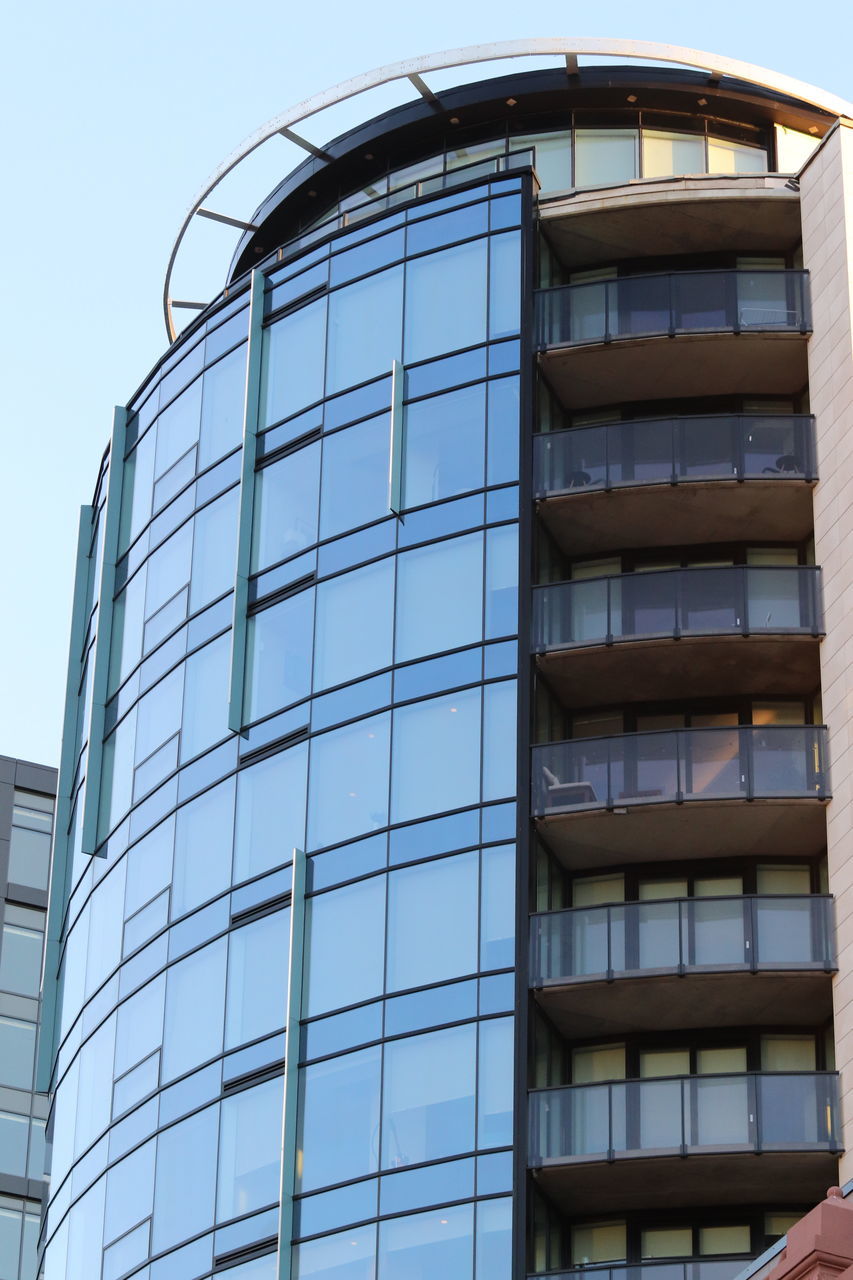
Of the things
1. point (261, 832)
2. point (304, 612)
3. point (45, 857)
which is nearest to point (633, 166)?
point (304, 612)

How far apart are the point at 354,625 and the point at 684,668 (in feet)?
19.3

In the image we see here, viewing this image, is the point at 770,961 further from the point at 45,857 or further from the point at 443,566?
the point at 45,857

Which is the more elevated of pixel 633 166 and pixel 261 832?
pixel 633 166

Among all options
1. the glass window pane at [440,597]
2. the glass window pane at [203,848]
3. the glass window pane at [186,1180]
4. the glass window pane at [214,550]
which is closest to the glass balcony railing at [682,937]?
the glass window pane at [440,597]

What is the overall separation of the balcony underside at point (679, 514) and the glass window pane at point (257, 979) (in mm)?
8634

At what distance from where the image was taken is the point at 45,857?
240 ft

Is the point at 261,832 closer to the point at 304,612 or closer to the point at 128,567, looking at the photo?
the point at 304,612

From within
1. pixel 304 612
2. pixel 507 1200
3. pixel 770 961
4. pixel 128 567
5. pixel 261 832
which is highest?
pixel 128 567

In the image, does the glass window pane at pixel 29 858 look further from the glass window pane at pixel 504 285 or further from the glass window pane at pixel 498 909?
the glass window pane at pixel 498 909

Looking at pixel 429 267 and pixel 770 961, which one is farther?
pixel 429 267

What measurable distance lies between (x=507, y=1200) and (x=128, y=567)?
59.4ft

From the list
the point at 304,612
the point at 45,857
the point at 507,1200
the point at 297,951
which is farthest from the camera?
the point at 45,857

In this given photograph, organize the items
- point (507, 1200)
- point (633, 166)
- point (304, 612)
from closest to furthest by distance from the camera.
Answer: point (507, 1200), point (304, 612), point (633, 166)

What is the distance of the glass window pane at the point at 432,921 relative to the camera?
41.2m
